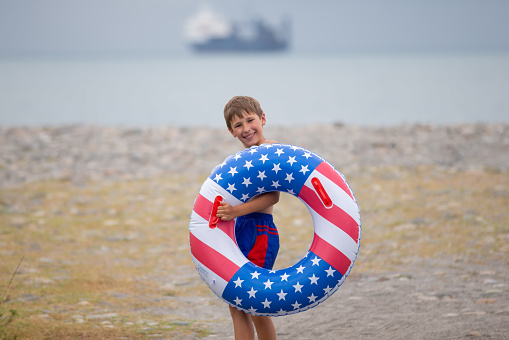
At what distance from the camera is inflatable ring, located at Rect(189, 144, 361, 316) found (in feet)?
10.2

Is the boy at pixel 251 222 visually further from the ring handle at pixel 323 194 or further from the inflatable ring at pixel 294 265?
the ring handle at pixel 323 194

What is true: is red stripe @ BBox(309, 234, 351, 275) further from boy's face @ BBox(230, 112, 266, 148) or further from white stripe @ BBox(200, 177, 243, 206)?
boy's face @ BBox(230, 112, 266, 148)

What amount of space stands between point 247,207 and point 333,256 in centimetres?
51

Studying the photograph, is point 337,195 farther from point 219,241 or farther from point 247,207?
point 219,241

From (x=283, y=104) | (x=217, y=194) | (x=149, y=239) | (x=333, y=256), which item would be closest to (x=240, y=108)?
(x=217, y=194)

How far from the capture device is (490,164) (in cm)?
916

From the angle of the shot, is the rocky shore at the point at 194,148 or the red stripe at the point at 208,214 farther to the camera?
the rocky shore at the point at 194,148

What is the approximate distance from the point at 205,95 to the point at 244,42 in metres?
45.9

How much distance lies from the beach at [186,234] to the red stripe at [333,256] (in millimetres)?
696

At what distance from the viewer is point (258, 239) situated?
10.6ft

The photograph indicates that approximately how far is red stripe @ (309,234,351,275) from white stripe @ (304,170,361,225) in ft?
0.64

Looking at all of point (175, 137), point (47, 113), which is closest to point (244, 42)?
point (47, 113)

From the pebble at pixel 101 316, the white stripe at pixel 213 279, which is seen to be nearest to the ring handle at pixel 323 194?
the white stripe at pixel 213 279

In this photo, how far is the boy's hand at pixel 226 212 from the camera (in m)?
3.14
